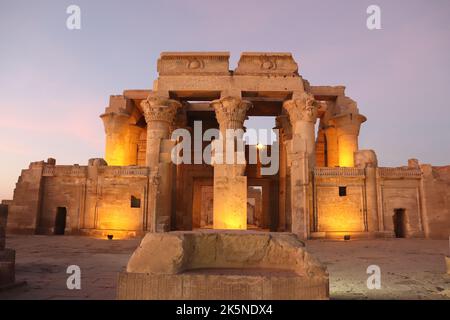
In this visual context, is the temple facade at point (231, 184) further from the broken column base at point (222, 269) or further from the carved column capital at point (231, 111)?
the broken column base at point (222, 269)

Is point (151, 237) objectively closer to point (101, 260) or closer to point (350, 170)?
point (101, 260)

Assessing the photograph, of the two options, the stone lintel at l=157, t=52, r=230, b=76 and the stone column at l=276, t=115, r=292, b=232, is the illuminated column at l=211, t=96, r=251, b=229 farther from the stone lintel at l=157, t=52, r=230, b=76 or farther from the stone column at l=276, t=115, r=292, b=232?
the stone column at l=276, t=115, r=292, b=232

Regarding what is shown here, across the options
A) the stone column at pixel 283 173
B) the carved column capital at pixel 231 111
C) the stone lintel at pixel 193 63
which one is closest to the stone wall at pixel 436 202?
the stone column at pixel 283 173

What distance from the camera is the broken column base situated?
3.44m

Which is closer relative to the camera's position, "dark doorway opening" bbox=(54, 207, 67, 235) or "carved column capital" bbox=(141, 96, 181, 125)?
"dark doorway opening" bbox=(54, 207, 67, 235)

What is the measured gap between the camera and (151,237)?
3938mm

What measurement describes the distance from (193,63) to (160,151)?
486 centimetres

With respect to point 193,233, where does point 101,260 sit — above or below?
below

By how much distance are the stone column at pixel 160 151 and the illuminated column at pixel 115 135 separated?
298cm

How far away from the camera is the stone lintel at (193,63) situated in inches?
706

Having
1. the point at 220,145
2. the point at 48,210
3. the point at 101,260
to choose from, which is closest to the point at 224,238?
the point at 101,260

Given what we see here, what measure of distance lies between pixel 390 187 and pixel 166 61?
12.7 metres

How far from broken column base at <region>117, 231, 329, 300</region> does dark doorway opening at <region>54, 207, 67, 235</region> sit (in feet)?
49.3

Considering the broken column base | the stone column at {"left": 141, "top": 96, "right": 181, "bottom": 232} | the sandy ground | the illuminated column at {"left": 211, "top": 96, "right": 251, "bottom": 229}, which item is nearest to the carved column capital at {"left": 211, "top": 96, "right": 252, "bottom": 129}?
the illuminated column at {"left": 211, "top": 96, "right": 251, "bottom": 229}
